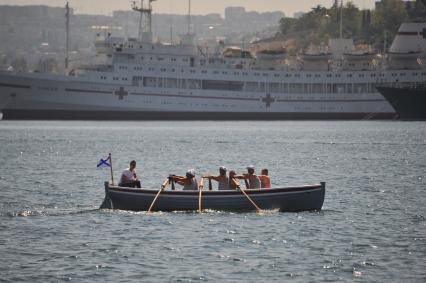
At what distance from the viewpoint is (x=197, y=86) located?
148750 millimetres

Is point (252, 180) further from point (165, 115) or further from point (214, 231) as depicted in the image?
point (165, 115)

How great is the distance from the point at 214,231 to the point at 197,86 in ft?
366

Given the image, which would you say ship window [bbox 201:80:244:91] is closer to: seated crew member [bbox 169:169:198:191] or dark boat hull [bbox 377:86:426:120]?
dark boat hull [bbox 377:86:426:120]

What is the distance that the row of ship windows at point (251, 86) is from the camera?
148 m

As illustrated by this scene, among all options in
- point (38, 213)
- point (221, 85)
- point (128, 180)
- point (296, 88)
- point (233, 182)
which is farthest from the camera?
point (296, 88)

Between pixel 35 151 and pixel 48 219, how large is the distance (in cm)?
4708

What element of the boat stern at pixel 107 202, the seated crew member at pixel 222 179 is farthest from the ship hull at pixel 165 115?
the seated crew member at pixel 222 179

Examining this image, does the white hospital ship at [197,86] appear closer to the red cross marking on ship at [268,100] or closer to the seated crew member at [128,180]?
the red cross marking on ship at [268,100]

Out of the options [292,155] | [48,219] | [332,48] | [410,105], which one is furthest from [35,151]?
[332,48]

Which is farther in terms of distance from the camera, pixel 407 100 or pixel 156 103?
pixel 156 103

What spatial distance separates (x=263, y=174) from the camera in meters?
42.4

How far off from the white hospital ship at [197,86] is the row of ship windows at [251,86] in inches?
5.0

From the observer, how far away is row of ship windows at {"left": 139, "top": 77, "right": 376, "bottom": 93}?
→ 148 metres

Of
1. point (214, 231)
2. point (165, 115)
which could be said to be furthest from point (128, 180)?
point (165, 115)
